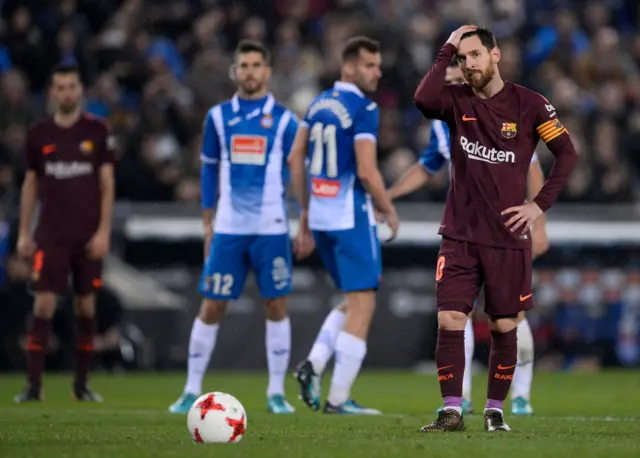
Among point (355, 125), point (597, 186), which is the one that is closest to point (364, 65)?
point (355, 125)

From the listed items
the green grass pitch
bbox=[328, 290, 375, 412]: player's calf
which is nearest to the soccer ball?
the green grass pitch

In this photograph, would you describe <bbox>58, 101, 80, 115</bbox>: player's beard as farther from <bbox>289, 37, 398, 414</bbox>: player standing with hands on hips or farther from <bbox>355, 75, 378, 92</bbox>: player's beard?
<bbox>355, 75, 378, 92</bbox>: player's beard

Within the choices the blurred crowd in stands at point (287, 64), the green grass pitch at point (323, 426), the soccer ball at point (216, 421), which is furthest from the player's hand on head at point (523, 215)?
the blurred crowd in stands at point (287, 64)

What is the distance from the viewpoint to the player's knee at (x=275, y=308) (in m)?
10.4

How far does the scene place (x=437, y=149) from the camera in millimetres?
9961

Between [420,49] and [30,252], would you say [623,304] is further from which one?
[30,252]

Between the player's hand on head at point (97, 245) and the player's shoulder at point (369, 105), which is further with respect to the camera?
the player's hand on head at point (97, 245)

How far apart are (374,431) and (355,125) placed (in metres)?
2.73

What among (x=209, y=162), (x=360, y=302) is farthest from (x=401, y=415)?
(x=209, y=162)

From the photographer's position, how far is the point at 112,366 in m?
15.5

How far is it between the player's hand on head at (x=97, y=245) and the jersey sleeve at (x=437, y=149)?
286cm

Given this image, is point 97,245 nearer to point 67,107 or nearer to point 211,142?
point 67,107

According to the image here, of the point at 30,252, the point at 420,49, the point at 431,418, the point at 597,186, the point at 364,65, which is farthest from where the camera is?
the point at 420,49

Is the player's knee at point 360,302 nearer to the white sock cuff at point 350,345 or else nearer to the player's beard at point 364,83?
the white sock cuff at point 350,345
